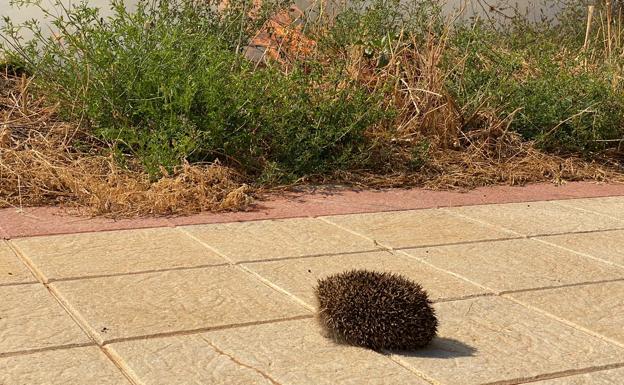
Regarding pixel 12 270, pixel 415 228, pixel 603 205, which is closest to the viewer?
pixel 12 270

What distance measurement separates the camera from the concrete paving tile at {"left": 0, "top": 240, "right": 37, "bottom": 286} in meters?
5.16

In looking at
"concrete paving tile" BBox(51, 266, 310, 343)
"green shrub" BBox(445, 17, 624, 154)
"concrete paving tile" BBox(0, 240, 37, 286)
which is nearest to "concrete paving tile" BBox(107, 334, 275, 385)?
"concrete paving tile" BBox(51, 266, 310, 343)

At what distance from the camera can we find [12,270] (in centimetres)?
534

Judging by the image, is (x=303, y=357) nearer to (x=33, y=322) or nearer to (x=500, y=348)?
(x=500, y=348)

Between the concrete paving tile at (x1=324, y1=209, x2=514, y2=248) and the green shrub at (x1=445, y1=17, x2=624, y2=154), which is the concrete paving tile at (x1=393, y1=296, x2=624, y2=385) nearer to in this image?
the concrete paving tile at (x1=324, y1=209, x2=514, y2=248)

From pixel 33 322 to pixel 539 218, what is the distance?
13.7 feet

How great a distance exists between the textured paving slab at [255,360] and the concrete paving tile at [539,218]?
296 centimetres

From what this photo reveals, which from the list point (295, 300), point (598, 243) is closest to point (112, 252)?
point (295, 300)

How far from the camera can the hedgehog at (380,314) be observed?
165 inches

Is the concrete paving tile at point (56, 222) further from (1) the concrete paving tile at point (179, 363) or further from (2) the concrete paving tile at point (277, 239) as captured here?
(1) the concrete paving tile at point (179, 363)

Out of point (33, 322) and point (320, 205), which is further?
point (320, 205)

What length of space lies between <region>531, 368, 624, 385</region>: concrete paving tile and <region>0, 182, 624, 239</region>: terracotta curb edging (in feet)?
10.6

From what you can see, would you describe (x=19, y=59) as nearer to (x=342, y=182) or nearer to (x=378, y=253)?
(x=342, y=182)

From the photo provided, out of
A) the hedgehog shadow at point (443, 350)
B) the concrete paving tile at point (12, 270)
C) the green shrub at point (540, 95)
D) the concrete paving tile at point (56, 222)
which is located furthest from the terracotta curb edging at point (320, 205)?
the hedgehog shadow at point (443, 350)
